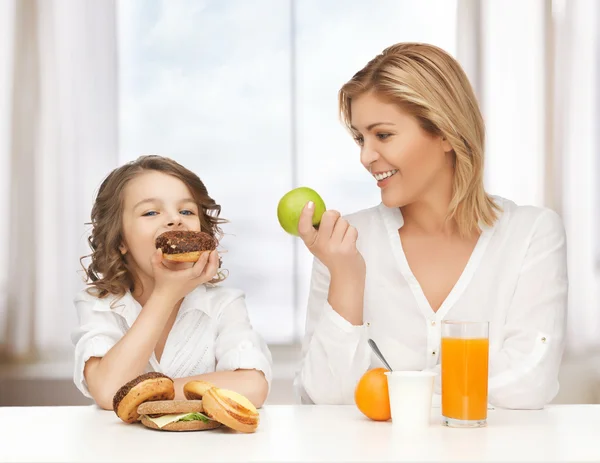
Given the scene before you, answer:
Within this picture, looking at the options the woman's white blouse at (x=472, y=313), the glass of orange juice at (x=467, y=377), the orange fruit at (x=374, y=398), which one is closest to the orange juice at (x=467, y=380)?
the glass of orange juice at (x=467, y=377)

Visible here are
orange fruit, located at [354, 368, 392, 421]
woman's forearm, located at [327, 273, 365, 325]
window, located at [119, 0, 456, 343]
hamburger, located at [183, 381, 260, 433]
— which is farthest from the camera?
window, located at [119, 0, 456, 343]

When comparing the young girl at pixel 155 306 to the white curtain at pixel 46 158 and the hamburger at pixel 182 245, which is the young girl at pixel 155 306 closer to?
the hamburger at pixel 182 245

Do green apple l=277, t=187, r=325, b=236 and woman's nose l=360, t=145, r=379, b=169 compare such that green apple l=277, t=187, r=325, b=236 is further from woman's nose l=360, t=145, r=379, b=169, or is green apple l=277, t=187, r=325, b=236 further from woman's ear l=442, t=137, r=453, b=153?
woman's ear l=442, t=137, r=453, b=153

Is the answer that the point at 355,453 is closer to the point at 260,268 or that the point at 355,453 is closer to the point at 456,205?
the point at 456,205

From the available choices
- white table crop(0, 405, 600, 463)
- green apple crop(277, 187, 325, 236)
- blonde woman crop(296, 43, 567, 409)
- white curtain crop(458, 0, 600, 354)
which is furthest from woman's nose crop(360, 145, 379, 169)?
white curtain crop(458, 0, 600, 354)

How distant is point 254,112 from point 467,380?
275cm

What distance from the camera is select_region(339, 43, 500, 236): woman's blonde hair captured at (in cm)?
183

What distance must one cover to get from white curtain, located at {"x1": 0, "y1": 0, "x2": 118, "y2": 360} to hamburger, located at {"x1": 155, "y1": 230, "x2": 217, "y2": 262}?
211 centimetres

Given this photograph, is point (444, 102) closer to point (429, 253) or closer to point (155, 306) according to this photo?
point (429, 253)

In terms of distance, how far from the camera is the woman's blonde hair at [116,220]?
191 centimetres

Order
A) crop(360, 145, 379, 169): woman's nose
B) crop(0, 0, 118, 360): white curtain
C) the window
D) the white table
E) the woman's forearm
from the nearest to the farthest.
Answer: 1. the white table
2. the woman's forearm
3. crop(360, 145, 379, 169): woman's nose
4. crop(0, 0, 118, 360): white curtain
5. the window

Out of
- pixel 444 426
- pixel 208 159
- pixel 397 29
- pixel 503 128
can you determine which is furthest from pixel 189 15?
pixel 444 426

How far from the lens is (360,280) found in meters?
1.61

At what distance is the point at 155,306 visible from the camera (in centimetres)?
167
